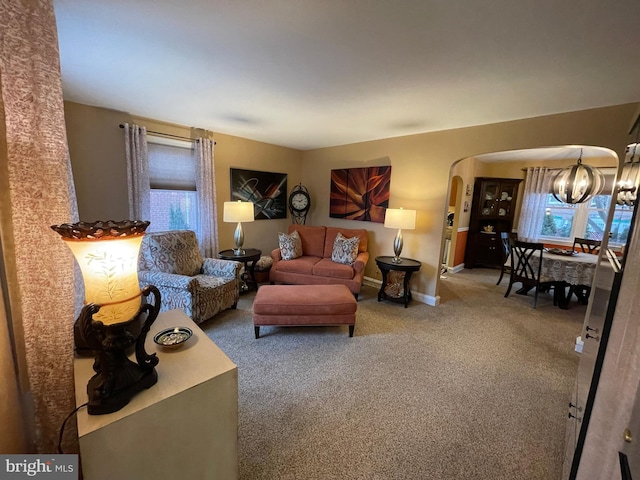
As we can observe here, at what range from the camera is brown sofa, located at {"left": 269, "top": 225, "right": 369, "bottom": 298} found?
3.64 metres

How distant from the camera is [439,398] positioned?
1921mm

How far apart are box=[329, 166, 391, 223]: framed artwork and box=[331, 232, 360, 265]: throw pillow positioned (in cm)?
61

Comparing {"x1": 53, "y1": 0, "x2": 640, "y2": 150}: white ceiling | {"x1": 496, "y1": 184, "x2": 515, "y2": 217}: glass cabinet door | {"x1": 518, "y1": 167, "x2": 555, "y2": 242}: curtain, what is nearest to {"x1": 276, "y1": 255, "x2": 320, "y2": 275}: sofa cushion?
{"x1": 53, "y1": 0, "x2": 640, "y2": 150}: white ceiling

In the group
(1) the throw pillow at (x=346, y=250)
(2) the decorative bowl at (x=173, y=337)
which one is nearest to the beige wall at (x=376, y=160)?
(1) the throw pillow at (x=346, y=250)

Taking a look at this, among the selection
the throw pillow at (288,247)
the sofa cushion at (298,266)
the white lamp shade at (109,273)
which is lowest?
the sofa cushion at (298,266)

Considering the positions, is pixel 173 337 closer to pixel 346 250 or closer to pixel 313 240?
pixel 346 250

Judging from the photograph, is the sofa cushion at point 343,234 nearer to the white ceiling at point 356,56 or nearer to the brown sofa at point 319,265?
the brown sofa at point 319,265

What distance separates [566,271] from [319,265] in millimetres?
3431

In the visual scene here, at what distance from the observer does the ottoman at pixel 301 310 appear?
2592 mm

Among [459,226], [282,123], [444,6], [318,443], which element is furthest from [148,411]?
[459,226]

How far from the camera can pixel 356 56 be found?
5.52 feet

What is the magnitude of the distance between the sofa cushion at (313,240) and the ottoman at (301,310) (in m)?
1.75

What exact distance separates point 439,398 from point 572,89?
8.57 ft

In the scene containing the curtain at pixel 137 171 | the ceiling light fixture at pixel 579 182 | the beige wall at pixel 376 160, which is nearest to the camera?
the beige wall at pixel 376 160
